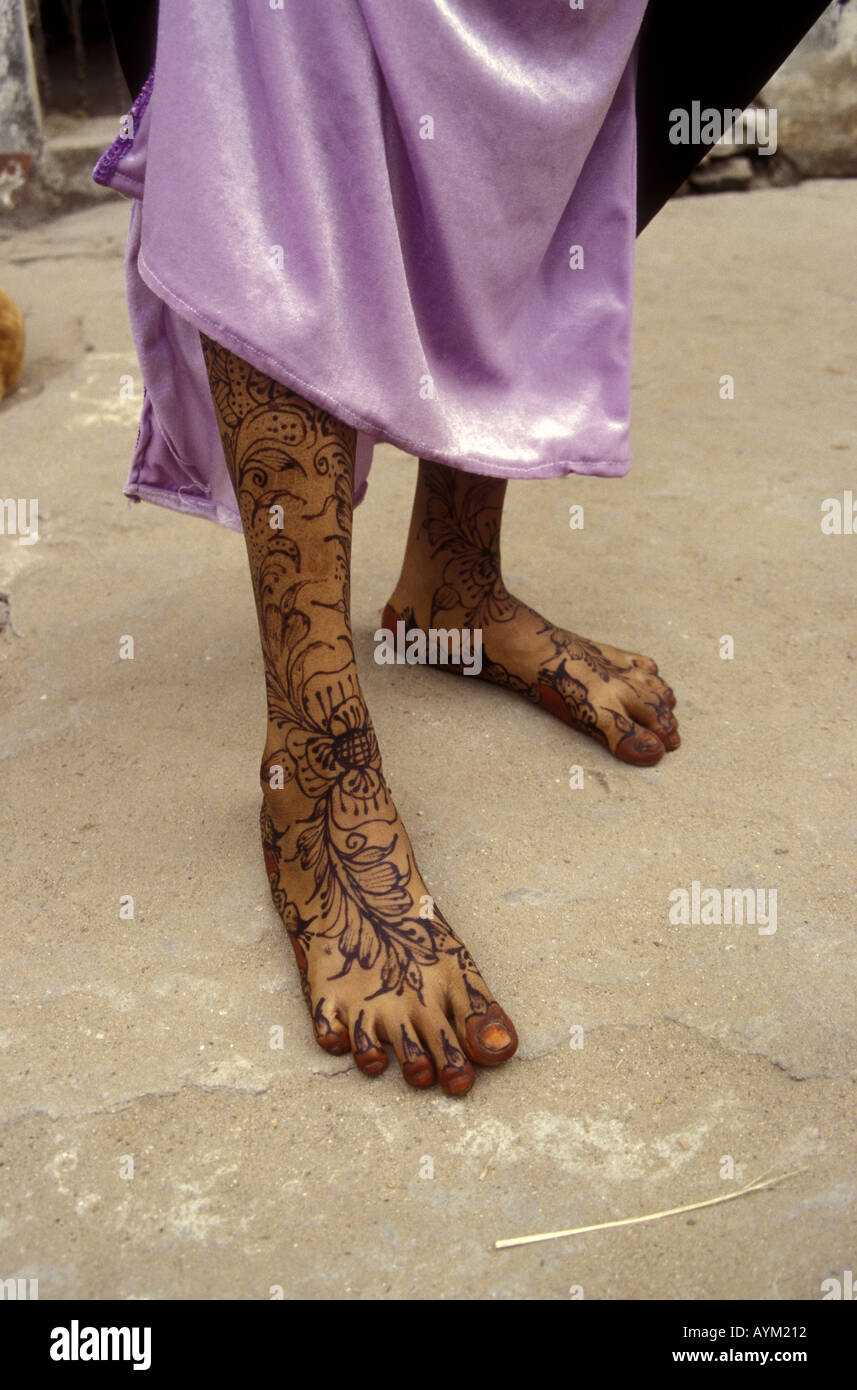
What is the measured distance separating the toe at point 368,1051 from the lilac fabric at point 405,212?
0.60 meters

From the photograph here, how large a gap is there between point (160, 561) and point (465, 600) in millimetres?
644

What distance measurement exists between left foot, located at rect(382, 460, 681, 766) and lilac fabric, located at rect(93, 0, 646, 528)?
0.79ft

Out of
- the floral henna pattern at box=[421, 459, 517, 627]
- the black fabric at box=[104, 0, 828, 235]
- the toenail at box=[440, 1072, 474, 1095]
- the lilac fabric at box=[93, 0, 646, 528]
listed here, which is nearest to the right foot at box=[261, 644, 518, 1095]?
the toenail at box=[440, 1072, 474, 1095]

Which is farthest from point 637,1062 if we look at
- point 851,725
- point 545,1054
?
point 851,725

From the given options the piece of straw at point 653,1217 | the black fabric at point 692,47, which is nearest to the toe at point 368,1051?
the piece of straw at point 653,1217

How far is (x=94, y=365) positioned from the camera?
2.86 m

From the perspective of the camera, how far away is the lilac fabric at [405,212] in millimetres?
1152

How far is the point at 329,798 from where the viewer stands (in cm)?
133

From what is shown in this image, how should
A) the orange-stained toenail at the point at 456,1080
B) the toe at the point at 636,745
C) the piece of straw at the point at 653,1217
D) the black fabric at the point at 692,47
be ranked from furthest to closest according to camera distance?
the toe at the point at 636,745 → the black fabric at the point at 692,47 → the orange-stained toenail at the point at 456,1080 → the piece of straw at the point at 653,1217

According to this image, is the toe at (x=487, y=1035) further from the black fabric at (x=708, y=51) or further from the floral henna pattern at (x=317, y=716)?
the black fabric at (x=708, y=51)

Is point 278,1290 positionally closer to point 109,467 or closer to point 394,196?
point 394,196

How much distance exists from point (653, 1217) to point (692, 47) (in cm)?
130

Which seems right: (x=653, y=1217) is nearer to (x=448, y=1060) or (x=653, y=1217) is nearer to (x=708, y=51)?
(x=448, y=1060)

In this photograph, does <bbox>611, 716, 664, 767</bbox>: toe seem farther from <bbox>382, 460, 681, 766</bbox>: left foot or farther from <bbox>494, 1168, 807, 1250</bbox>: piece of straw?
<bbox>494, 1168, 807, 1250</bbox>: piece of straw
